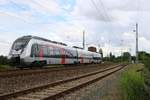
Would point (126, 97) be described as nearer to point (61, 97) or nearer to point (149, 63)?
point (149, 63)

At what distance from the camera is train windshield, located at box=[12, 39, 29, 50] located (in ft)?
86.1

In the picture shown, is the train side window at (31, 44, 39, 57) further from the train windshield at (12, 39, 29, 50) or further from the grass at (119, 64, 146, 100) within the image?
the grass at (119, 64, 146, 100)

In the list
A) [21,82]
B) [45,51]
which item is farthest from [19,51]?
[21,82]

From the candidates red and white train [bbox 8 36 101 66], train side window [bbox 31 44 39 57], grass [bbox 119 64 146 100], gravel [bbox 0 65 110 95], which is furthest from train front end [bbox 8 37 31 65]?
grass [bbox 119 64 146 100]

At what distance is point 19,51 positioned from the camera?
2598cm

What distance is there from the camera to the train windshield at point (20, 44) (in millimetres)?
26242

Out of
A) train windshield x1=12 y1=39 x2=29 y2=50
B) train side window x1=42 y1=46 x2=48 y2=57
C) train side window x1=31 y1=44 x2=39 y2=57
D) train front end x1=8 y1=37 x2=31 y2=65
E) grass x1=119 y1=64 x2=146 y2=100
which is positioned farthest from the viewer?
train side window x1=42 y1=46 x2=48 y2=57

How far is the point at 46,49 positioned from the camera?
1177 inches

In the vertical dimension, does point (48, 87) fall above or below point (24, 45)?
below

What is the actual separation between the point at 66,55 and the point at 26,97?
2885 centimetres

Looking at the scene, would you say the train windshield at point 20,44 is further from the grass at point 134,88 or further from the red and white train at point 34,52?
the grass at point 134,88

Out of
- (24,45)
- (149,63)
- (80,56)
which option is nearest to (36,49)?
(24,45)

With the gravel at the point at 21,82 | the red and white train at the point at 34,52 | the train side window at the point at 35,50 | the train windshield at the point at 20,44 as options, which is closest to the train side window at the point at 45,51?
the red and white train at the point at 34,52

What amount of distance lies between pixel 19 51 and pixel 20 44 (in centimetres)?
93
